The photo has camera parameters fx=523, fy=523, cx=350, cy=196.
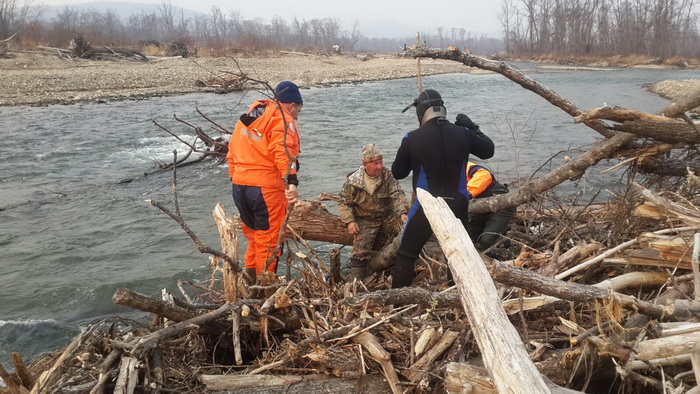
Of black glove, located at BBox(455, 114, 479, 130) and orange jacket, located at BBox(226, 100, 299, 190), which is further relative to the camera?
orange jacket, located at BBox(226, 100, 299, 190)

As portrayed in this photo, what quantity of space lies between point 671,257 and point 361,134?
480 inches

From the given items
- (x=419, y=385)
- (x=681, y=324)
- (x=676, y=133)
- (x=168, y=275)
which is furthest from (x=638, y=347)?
(x=168, y=275)

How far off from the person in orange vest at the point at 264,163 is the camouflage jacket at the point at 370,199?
55 centimetres

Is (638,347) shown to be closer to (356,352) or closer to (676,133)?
(356,352)

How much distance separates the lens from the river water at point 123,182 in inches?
252

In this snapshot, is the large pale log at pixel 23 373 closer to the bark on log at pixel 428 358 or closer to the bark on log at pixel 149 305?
the bark on log at pixel 149 305

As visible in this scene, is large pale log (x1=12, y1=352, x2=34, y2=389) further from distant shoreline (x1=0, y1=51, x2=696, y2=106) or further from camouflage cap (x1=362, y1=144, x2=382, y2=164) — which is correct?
distant shoreline (x1=0, y1=51, x2=696, y2=106)

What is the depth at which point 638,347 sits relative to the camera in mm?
2490

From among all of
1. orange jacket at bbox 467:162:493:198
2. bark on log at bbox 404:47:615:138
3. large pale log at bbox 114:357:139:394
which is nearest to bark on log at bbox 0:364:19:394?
large pale log at bbox 114:357:139:394

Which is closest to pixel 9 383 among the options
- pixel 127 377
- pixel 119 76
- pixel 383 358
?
pixel 127 377

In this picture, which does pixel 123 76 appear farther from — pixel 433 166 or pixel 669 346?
pixel 669 346

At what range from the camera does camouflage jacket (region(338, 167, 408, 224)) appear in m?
4.79

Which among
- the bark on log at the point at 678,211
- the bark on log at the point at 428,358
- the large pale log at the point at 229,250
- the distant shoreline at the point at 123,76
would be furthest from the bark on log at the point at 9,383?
the distant shoreline at the point at 123,76

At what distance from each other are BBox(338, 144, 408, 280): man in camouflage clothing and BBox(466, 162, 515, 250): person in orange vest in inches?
36.2
